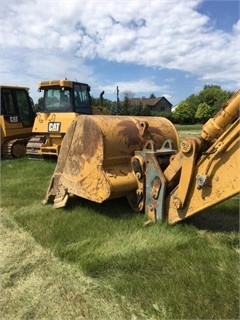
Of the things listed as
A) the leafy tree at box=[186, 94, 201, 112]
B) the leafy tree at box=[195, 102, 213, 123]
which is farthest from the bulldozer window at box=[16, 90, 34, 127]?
the leafy tree at box=[186, 94, 201, 112]

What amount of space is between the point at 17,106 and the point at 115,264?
9.63m

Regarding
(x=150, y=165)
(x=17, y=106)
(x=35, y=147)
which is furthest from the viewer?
(x=17, y=106)

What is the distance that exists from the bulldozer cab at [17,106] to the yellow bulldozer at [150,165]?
23.1ft

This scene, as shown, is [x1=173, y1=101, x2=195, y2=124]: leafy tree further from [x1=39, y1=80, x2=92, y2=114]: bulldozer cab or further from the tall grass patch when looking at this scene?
the tall grass patch

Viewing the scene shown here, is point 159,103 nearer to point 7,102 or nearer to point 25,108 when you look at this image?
point 25,108

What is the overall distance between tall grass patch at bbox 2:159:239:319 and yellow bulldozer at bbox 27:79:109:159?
4757 mm

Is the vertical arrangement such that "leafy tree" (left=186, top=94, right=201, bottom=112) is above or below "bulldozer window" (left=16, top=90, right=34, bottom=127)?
below

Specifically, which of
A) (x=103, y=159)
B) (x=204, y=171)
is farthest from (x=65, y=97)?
(x=204, y=171)

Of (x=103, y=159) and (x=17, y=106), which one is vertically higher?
(x=103, y=159)

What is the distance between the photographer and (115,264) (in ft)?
12.3

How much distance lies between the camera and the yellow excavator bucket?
4898mm

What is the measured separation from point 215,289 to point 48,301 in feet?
4.22

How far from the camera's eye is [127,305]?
3096mm

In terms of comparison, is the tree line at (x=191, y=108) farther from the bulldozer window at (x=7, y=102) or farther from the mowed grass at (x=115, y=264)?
the mowed grass at (x=115, y=264)
